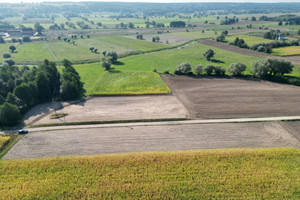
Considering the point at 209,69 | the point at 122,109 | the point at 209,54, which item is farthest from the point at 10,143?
the point at 209,54

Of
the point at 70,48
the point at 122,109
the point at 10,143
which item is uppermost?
the point at 70,48

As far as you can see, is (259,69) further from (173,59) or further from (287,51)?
(287,51)

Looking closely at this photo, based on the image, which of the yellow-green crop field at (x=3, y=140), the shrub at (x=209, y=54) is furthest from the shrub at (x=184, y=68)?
the yellow-green crop field at (x=3, y=140)

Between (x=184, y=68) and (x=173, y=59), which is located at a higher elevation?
(x=173, y=59)

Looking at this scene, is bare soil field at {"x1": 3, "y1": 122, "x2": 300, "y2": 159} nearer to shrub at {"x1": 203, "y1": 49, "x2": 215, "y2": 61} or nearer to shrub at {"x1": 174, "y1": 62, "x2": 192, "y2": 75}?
shrub at {"x1": 174, "y1": 62, "x2": 192, "y2": 75}

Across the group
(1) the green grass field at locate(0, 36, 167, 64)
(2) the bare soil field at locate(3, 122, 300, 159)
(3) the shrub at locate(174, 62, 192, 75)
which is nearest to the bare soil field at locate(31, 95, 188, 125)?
(2) the bare soil field at locate(3, 122, 300, 159)
